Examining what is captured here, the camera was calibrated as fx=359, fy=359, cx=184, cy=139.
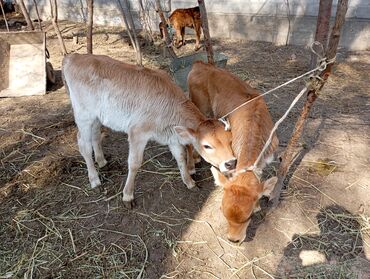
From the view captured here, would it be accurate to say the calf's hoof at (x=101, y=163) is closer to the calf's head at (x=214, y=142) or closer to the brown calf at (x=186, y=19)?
the calf's head at (x=214, y=142)

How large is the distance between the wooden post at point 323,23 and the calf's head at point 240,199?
1687 mm

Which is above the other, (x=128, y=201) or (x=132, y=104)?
(x=132, y=104)

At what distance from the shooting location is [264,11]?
33.7 feet

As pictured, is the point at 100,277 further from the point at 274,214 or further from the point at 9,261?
the point at 274,214

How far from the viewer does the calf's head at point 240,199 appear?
2.96 meters

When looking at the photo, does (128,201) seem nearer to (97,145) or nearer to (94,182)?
(94,182)

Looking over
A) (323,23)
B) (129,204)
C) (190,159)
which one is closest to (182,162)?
(190,159)

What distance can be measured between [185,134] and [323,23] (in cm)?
194

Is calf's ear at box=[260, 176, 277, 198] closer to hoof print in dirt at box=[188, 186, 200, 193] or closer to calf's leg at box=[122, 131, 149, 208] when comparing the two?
hoof print in dirt at box=[188, 186, 200, 193]

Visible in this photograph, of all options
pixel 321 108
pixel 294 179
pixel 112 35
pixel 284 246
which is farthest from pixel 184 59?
pixel 112 35

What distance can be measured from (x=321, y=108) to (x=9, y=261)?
5392 millimetres

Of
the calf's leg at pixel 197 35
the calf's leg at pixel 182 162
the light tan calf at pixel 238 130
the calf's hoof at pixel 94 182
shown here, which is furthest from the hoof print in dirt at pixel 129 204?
the calf's leg at pixel 197 35

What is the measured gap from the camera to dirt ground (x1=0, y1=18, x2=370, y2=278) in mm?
3461

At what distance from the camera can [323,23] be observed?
3930mm
